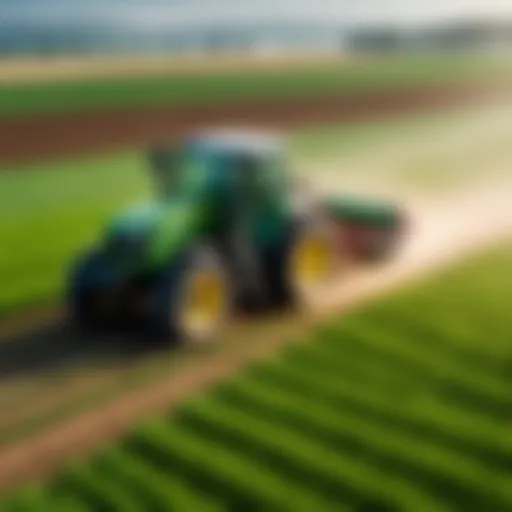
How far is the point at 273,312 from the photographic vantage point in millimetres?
6168

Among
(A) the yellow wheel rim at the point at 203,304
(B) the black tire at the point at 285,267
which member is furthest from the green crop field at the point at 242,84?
(B) the black tire at the point at 285,267

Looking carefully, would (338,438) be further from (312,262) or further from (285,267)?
(312,262)

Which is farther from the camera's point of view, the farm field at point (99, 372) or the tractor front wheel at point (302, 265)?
the tractor front wheel at point (302, 265)

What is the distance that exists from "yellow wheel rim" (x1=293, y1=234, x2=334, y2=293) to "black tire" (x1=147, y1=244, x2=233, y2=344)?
75 cm

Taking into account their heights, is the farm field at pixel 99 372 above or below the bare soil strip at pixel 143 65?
below

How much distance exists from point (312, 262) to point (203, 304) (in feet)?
3.18

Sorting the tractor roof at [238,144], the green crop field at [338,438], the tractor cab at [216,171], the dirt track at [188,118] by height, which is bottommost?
the green crop field at [338,438]

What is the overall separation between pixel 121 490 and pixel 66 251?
3.18 meters

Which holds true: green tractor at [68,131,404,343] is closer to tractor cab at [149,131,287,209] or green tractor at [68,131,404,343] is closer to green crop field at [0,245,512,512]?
tractor cab at [149,131,287,209]

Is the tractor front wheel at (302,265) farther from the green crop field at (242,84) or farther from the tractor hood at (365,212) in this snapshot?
the green crop field at (242,84)

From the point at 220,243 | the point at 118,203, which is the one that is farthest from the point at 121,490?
the point at 118,203

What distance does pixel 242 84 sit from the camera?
378 inches

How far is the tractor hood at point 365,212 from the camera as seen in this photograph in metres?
7.01

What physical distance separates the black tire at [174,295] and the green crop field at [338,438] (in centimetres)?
56
